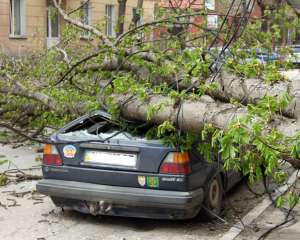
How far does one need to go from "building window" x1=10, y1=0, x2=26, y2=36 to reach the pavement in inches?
779

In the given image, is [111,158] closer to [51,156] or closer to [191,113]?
[51,156]

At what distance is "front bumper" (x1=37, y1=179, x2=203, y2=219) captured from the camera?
5.97 m

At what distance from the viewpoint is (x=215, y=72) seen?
5.98m

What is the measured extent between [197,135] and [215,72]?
0.64 m

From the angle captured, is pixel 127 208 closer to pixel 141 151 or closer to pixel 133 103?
pixel 141 151

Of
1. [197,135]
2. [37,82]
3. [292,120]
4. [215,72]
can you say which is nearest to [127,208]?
[197,135]

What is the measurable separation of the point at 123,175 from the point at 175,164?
54 centimetres

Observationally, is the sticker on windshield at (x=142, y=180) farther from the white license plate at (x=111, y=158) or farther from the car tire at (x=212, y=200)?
the car tire at (x=212, y=200)

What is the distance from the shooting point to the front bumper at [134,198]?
597 centimetres

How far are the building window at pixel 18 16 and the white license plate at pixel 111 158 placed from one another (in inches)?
829

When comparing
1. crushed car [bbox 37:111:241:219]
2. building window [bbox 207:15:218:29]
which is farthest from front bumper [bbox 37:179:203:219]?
building window [bbox 207:15:218:29]

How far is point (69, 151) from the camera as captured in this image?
254 inches

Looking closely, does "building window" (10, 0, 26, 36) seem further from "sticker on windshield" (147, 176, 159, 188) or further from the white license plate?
"sticker on windshield" (147, 176, 159, 188)

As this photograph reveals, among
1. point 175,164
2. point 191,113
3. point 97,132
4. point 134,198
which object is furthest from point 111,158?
point 191,113
